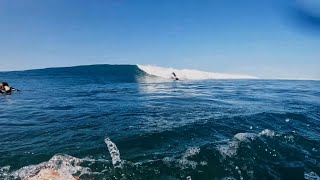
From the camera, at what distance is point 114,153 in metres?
8.49

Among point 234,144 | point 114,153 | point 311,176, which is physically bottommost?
point 311,176

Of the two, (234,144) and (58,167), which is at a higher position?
(234,144)

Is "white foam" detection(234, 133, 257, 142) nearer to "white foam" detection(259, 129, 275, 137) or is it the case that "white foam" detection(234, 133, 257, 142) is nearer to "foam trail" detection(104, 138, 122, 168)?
"white foam" detection(259, 129, 275, 137)

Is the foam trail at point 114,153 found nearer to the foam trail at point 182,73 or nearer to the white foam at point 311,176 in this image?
the white foam at point 311,176

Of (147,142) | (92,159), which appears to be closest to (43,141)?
(92,159)

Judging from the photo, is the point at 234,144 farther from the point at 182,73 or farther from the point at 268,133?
the point at 182,73

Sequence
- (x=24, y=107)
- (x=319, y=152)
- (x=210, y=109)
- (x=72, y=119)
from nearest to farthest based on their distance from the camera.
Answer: (x=319, y=152)
(x=72, y=119)
(x=210, y=109)
(x=24, y=107)

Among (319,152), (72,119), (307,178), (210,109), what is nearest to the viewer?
(307,178)

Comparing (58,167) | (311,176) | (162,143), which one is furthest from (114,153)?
(311,176)

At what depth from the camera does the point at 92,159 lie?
26.5 feet

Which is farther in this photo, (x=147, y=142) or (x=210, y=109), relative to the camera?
(x=210, y=109)

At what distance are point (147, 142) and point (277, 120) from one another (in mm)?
6204

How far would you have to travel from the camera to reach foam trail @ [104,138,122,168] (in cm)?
777

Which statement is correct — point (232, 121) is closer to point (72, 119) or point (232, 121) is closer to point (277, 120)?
point (277, 120)
